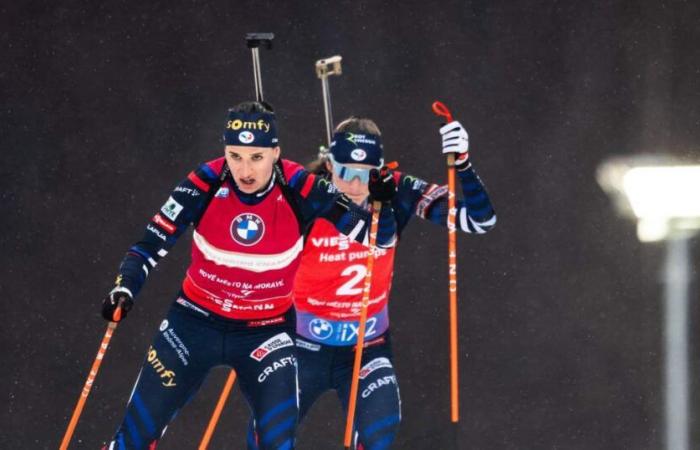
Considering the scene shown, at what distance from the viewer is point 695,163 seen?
262 inches

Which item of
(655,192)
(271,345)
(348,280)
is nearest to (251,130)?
(271,345)

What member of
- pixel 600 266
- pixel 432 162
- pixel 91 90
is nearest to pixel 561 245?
pixel 600 266

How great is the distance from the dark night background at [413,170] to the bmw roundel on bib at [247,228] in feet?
6.27

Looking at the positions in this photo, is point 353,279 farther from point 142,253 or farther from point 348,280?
point 142,253

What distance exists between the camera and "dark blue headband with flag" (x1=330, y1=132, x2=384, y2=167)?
5.27 m

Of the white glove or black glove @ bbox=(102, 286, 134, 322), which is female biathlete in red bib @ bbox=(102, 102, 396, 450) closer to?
black glove @ bbox=(102, 286, 134, 322)

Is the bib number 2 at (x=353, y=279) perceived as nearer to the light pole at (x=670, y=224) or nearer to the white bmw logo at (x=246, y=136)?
the white bmw logo at (x=246, y=136)

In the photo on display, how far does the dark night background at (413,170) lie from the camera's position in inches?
262

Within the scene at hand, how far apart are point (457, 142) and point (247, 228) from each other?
87cm

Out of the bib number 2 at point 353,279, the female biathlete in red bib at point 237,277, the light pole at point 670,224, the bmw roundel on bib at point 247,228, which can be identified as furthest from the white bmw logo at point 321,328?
the light pole at point 670,224

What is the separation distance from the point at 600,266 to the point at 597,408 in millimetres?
679

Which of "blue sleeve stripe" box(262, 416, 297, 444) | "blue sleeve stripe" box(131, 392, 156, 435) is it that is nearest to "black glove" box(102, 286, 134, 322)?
"blue sleeve stripe" box(131, 392, 156, 435)

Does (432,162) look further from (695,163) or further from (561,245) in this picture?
(695,163)

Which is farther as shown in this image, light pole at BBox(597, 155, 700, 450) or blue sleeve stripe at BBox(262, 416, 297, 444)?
light pole at BBox(597, 155, 700, 450)
